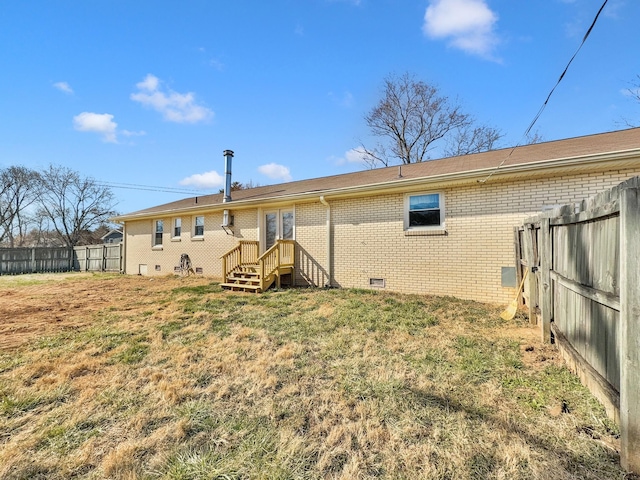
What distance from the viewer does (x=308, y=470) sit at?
1752 mm

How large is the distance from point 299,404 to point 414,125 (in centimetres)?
2167

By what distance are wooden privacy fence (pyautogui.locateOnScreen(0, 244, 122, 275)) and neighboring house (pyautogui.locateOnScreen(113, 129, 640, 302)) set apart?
10202mm

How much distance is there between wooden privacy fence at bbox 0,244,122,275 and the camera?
15867mm

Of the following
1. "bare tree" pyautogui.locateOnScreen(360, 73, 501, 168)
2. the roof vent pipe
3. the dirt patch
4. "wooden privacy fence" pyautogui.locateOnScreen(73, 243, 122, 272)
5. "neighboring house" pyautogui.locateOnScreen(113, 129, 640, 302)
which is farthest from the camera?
"bare tree" pyautogui.locateOnScreen(360, 73, 501, 168)

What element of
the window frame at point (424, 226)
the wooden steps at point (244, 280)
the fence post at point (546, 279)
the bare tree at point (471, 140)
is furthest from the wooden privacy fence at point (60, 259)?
the bare tree at point (471, 140)

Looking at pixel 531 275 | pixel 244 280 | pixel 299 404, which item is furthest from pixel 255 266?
pixel 531 275

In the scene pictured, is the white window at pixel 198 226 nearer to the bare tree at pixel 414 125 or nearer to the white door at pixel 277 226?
the white door at pixel 277 226

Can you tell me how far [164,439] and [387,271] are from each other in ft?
20.6

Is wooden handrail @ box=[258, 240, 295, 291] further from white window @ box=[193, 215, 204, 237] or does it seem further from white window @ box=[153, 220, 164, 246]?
white window @ box=[153, 220, 164, 246]

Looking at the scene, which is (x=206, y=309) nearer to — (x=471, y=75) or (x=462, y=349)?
(x=462, y=349)

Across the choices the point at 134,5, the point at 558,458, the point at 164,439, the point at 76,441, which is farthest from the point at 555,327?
the point at 134,5

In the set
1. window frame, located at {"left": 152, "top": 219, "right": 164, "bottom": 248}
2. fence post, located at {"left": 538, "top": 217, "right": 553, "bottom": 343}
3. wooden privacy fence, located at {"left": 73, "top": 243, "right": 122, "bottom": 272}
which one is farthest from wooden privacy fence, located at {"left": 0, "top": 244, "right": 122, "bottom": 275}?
fence post, located at {"left": 538, "top": 217, "right": 553, "bottom": 343}

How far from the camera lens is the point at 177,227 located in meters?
13.0

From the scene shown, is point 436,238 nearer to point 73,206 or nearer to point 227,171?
point 227,171
